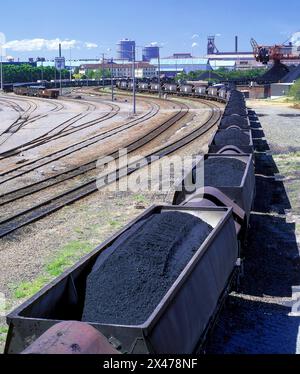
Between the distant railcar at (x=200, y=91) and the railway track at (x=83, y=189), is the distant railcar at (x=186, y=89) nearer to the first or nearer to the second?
the distant railcar at (x=200, y=91)

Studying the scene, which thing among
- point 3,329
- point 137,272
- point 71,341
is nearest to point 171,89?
point 3,329

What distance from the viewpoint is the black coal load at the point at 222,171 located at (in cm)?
1255

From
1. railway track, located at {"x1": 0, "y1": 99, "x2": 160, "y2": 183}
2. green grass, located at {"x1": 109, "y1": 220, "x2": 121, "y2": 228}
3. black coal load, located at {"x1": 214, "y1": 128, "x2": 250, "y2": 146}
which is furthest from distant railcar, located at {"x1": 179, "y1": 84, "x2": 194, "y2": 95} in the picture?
green grass, located at {"x1": 109, "y1": 220, "x2": 121, "y2": 228}

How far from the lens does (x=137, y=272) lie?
6.77m

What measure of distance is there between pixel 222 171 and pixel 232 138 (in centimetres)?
602

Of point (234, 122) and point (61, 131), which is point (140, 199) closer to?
point (234, 122)

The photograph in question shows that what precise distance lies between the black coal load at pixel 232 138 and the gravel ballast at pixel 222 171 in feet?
12.2

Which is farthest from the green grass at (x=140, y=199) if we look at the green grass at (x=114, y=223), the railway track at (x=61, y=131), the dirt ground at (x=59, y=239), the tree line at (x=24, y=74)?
the tree line at (x=24, y=74)

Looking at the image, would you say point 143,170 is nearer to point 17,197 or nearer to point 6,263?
point 17,197

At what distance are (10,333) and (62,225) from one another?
30.3ft

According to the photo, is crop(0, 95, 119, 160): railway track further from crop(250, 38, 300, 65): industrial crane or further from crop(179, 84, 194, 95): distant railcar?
crop(250, 38, 300, 65): industrial crane

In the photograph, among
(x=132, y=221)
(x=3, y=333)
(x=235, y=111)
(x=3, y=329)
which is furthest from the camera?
(x=235, y=111)

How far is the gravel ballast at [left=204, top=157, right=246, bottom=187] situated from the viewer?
1258 centimetres

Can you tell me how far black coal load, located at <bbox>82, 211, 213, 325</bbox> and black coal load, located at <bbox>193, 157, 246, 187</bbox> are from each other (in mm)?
4240
